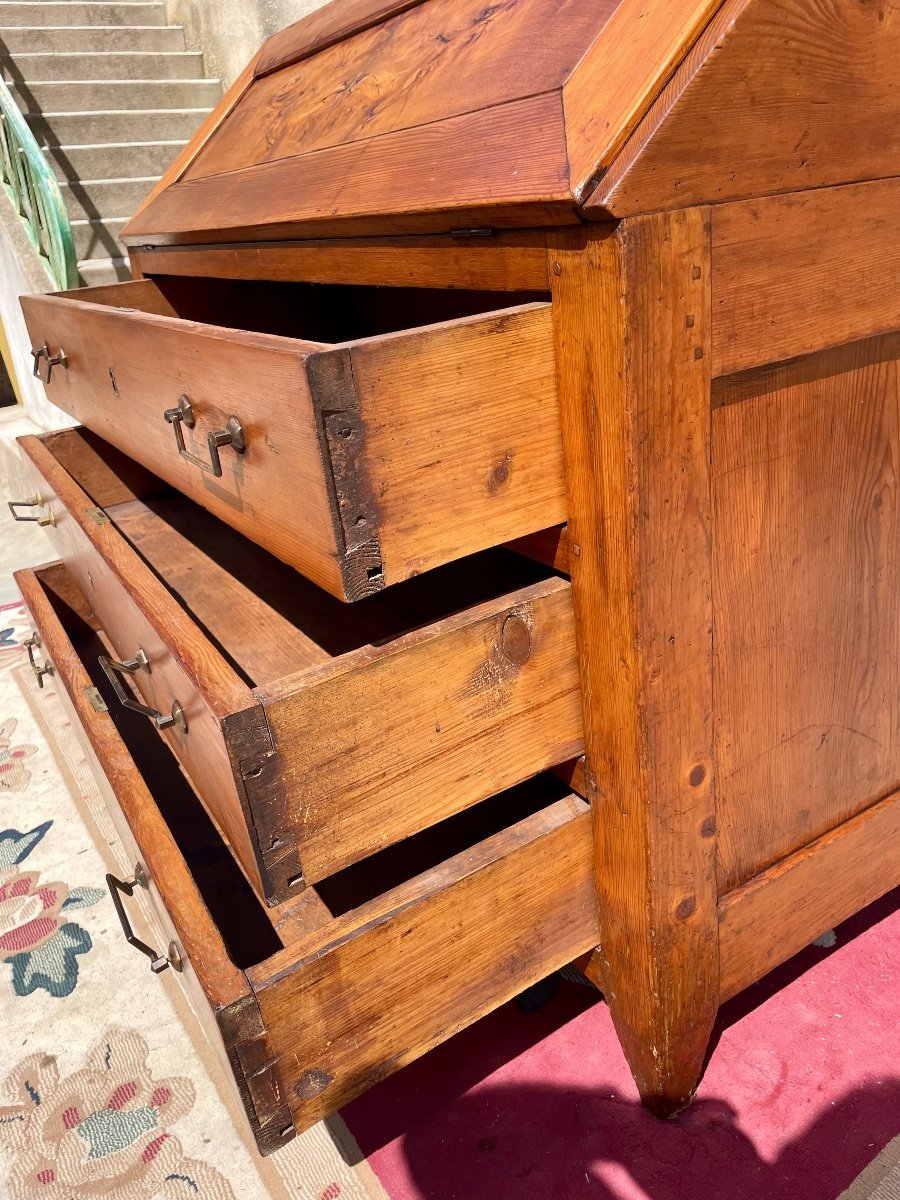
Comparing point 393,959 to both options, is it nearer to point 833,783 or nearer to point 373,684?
point 373,684

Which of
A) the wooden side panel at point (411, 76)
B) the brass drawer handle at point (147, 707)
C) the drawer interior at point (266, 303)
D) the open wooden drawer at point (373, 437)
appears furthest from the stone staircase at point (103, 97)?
the open wooden drawer at point (373, 437)

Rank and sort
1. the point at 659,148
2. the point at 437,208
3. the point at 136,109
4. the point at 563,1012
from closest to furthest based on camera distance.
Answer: the point at 659,148
the point at 437,208
the point at 563,1012
the point at 136,109

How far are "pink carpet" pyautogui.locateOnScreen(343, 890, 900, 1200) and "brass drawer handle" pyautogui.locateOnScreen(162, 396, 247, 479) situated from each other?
28.2 inches

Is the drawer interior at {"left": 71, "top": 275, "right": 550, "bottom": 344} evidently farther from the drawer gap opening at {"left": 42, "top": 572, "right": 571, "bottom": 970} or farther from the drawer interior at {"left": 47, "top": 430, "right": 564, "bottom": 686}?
the drawer gap opening at {"left": 42, "top": 572, "right": 571, "bottom": 970}

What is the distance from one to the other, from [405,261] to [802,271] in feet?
1.09

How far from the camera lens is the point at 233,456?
730 millimetres

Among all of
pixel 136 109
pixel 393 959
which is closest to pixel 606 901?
pixel 393 959

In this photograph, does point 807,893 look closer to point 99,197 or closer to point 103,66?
point 99,197

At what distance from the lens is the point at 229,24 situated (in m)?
3.69

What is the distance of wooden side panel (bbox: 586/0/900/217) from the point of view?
58cm

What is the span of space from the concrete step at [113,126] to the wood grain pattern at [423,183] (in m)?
3.06

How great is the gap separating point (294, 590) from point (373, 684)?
507 mm

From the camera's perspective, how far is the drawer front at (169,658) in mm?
670

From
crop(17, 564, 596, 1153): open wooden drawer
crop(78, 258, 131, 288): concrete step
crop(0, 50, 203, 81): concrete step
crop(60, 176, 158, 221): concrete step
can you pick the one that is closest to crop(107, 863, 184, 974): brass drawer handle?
crop(17, 564, 596, 1153): open wooden drawer
